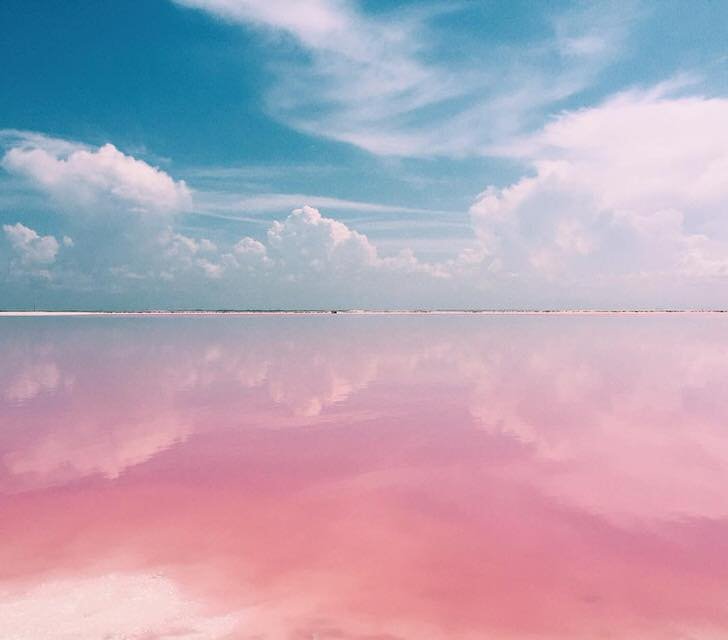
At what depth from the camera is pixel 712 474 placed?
9789 millimetres

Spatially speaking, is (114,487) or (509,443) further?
(509,443)

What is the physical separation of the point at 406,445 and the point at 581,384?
10.6 metres

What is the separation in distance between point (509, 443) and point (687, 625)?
6.68 m

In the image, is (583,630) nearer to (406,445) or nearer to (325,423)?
(406,445)

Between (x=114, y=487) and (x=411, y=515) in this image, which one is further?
(x=114, y=487)

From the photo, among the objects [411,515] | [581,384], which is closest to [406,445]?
[411,515]

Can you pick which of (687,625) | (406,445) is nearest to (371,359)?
(406,445)

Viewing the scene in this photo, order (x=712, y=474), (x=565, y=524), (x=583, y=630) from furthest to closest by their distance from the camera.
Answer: (x=712, y=474) → (x=565, y=524) → (x=583, y=630)

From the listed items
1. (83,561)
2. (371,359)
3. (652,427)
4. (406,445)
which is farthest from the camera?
(371,359)

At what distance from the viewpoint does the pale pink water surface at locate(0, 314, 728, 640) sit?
214 inches

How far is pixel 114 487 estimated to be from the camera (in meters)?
9.09

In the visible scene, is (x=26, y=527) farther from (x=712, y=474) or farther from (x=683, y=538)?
(x=712, y=474)

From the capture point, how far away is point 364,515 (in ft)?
26.2

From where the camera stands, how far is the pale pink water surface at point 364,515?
5441 mm
